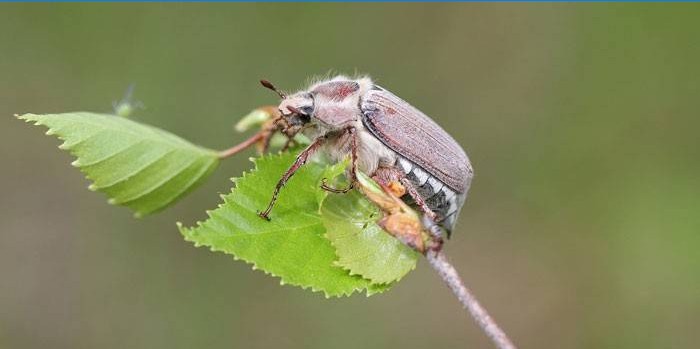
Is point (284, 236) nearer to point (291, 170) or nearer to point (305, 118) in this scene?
point (291, 170)

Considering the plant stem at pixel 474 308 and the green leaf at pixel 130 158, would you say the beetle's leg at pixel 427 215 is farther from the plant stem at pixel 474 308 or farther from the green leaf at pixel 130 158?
the green leaf at pixel 130 158

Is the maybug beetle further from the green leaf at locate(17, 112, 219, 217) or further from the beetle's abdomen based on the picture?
the green leaf at locate(17, 112, 219, 217)

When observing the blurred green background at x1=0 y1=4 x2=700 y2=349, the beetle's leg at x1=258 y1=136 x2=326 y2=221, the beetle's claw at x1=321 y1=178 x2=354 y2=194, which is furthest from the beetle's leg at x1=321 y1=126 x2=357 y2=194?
the blurred green background at x1=0 y1=4 x2=700 y2=349

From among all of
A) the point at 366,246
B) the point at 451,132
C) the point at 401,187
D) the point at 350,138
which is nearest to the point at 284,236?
the point at 366,246

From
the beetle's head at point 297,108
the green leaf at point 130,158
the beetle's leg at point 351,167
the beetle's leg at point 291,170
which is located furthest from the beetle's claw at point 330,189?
the green leaf at point 130,158

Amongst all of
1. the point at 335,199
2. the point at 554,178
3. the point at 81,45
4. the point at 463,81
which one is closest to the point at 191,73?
the point at 81,45

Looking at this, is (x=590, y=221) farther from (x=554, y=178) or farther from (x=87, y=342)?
(x=87, y=342)
